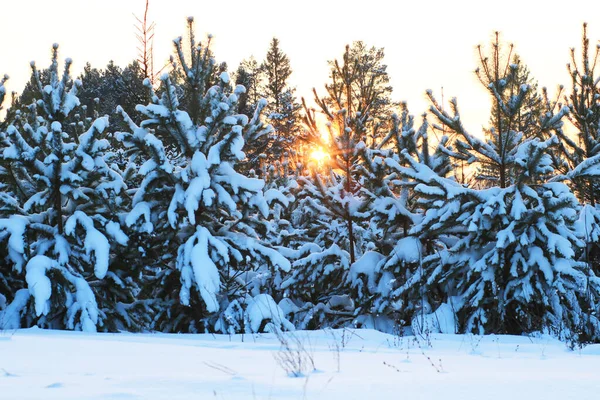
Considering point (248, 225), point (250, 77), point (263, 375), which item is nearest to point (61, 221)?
point (248, 225)

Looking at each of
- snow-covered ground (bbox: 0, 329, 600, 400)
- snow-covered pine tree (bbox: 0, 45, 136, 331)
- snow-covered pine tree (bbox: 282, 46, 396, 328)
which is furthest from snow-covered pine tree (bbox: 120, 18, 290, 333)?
snow-covered ground (bbox: 0, 329, 600, 400)

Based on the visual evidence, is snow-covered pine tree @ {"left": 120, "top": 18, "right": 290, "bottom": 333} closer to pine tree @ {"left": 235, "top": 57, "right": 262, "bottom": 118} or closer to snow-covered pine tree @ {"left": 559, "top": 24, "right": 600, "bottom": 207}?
snow-covered pine tree @ {"left": 559, "top": 24, "right": 600, "bottom": 207}

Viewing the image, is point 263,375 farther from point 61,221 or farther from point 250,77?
point 250,77

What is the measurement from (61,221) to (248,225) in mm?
3074

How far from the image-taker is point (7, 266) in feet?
33.9

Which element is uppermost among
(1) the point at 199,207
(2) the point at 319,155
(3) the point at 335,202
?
(2) the point at 319,155

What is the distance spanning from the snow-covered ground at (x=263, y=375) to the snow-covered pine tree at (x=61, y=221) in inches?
159

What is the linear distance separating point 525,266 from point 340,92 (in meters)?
5.41

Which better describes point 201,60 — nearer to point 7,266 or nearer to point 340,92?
point 340,92

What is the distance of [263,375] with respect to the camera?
3498 mm

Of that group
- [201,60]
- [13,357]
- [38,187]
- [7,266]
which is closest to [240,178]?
[201,60]

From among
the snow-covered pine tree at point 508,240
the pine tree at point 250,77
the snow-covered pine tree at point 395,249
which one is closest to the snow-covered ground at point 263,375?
the snow-covered pine tree at point 508,240

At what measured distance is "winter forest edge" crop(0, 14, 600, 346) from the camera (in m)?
9.19

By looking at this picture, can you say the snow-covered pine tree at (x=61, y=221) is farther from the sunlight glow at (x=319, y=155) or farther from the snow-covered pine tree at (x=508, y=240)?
the snow-covered pine tree at (x=508, y=240)
